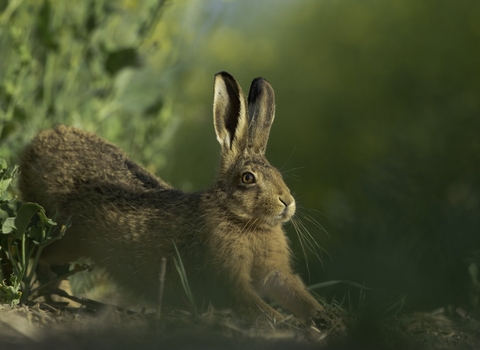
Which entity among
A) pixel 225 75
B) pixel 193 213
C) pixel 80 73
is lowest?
pixel 193 213

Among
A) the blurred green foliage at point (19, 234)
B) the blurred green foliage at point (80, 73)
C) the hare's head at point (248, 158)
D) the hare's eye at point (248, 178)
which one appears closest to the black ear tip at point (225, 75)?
the hare's head at point (248, 158)

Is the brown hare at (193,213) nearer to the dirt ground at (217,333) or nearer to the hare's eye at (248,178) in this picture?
the hare's eye at (248,178)

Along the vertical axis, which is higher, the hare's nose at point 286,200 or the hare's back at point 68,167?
the hare's nose at point 286,200

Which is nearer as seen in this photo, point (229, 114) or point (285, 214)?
point (285, 214)

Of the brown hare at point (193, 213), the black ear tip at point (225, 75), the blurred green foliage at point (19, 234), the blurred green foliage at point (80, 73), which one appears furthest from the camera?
the blurred green foliage at point (80, 73)

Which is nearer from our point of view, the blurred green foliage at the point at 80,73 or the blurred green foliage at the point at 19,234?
the blurred green foliage at the point at 19,234

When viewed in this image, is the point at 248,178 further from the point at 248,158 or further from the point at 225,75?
the point at 225,75

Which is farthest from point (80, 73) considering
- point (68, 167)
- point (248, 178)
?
point (248, 178)

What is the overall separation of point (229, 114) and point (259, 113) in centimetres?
Result: 20

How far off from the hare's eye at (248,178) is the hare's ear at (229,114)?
0.33 metres

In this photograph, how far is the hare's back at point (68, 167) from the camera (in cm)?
476

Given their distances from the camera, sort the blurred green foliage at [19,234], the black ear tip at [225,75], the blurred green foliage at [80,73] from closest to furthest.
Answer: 1. the blurred green foliage at [19,234]
2. the black ear tip at [225,75]
3. the blurred green foliage at [80,73]

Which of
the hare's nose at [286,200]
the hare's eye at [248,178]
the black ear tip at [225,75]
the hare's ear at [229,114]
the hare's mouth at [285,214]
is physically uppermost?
the black ear tip at [225,75]

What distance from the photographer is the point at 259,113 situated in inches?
184
